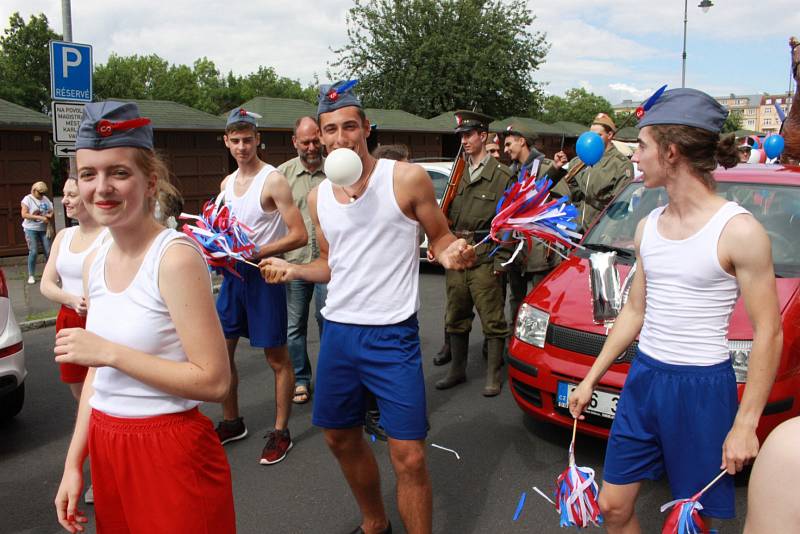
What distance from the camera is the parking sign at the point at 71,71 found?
26.3 ft

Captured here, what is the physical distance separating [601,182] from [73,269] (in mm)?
4914

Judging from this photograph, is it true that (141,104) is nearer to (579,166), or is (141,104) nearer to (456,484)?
(579,166)

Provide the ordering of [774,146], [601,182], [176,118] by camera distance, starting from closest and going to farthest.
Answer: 1. [601,182]
2. [774,146]
3. [176,118]

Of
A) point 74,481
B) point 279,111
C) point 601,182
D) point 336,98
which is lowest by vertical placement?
point 74,481

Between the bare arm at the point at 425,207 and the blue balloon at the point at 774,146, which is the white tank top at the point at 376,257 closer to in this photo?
the bare arm at the point at 425,207

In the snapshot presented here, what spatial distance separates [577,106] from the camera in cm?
10600

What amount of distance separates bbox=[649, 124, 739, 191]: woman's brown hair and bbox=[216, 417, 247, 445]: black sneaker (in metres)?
3.43

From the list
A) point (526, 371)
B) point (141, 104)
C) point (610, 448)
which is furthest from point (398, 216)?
point (141, 104)

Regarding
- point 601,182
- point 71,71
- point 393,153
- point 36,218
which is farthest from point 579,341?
point 36,218

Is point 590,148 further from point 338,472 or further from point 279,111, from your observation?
point 279,111

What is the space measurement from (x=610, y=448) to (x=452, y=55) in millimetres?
34578

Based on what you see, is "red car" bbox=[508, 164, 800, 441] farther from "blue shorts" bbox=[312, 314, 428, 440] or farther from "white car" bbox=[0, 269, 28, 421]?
"white car" bbox=[0, 269, 28, 421]

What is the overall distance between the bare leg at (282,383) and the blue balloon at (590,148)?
359cm

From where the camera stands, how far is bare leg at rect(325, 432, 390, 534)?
3.17m
